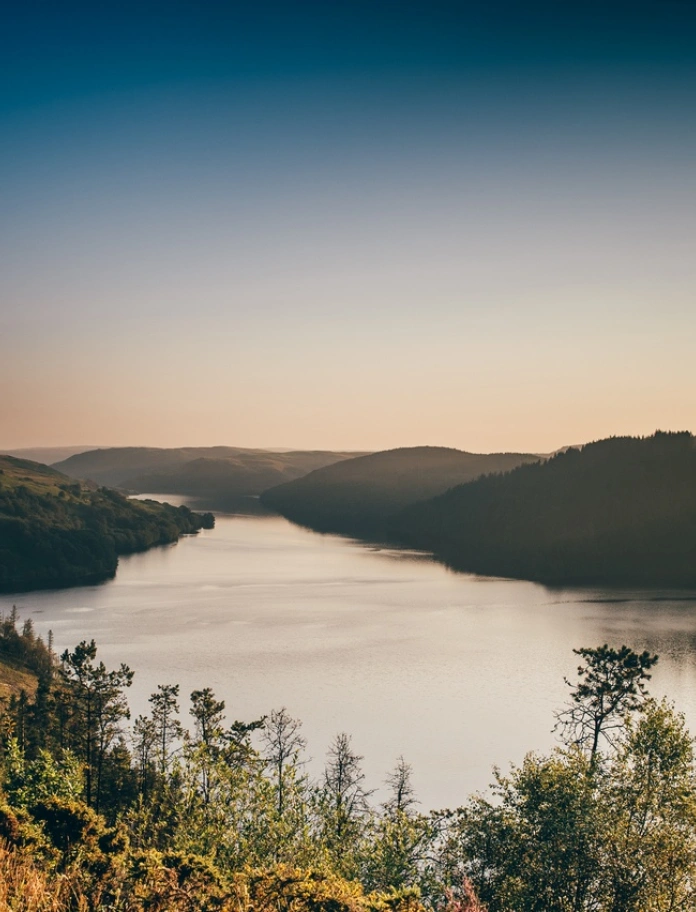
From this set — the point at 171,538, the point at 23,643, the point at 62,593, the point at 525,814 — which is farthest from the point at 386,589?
the point at 525,814

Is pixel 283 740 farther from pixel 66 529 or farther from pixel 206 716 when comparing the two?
pixel 66 529

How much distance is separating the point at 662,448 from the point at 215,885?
18936cm

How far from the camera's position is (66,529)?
128500 mm

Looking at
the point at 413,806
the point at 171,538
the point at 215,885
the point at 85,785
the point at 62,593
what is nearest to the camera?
the point at 215,885

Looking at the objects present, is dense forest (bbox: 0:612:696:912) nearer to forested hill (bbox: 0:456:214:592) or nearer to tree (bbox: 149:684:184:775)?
tree (bbox: 149:684:184:775)

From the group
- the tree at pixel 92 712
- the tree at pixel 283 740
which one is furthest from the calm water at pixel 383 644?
the tree at pixel 92 712

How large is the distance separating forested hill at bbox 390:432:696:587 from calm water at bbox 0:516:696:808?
A: 2201 cm

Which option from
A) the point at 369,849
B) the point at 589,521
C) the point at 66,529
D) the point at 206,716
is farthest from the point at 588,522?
the point at 369,849

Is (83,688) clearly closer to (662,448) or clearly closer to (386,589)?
(386,589)

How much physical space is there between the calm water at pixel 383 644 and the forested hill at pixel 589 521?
22.0 metres

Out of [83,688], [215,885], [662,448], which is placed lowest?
[83,688]

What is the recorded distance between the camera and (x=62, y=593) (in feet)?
334

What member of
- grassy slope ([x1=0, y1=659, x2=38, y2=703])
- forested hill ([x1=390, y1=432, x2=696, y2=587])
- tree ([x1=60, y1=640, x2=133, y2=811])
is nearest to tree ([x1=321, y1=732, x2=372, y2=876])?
tree ([x1=60, y1=640, x2=133, y2=811])

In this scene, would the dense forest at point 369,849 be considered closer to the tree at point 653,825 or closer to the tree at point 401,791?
the tree at point 653,825
